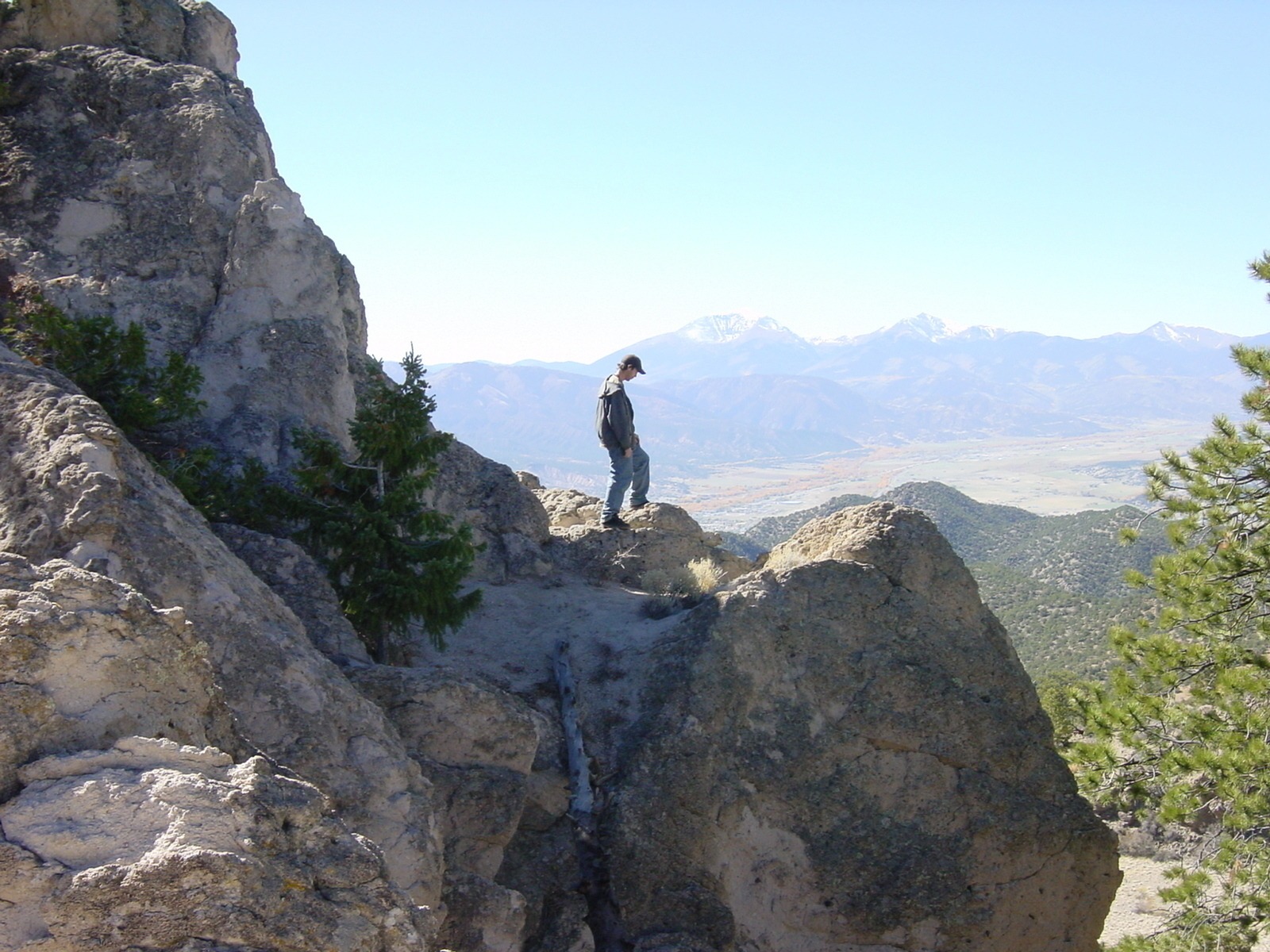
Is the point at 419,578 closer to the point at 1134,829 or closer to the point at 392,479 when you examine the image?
the point at 392,479

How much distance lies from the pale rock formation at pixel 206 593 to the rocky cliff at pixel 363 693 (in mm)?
28

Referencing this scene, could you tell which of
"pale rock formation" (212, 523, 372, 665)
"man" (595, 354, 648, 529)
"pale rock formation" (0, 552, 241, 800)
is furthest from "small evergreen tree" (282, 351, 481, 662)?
"pale rock formation" (0, 552, 241, 800)

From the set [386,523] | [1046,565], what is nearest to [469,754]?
[386,523]

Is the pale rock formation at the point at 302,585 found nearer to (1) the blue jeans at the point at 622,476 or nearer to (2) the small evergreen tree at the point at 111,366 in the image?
(2) the small evergreen tree at the point at 111,366

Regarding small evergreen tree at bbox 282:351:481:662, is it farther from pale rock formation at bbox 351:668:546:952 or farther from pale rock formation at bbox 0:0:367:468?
pale rock formation at bbox 0:0:367:468

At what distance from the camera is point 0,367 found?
8102mm

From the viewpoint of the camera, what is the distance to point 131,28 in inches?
643

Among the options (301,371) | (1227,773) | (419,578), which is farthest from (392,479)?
(1227,773)

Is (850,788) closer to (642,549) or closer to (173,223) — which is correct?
(642,549)

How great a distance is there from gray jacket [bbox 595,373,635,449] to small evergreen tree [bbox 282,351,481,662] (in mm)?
3939

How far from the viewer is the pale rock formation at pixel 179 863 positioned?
436 centimetres

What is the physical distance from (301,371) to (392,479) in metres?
3.08

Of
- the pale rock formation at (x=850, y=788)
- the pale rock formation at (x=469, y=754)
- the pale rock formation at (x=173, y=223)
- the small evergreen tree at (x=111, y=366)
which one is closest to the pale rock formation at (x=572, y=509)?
the pale rock formation at (x=173, y=223)

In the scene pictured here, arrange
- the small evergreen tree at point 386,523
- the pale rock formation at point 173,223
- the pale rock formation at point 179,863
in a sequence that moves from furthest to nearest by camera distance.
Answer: the pale rock formation at point 173,223, the small evergreen tree at point 386,523, the pale rock formation at point 179,863
